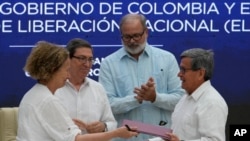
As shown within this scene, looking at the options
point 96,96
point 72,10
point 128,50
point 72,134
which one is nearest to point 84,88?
point 96,96

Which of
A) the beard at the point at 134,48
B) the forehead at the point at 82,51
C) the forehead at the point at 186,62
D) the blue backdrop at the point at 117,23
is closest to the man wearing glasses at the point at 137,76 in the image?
the beard at the point at 134,48

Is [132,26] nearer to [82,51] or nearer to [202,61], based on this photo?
[82,51]

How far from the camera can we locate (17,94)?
7457mm

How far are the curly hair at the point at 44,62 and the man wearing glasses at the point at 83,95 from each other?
929mm

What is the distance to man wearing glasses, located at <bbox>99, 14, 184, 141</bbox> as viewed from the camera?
6043mm

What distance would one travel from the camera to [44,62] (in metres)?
4.71

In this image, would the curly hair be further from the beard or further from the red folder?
the beard

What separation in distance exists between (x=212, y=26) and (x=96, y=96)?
6.29ft

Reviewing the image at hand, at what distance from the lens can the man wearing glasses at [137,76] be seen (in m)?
6.04

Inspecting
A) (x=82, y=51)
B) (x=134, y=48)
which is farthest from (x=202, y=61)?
(x=134, y=48)

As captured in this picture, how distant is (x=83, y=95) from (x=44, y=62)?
1.07 m

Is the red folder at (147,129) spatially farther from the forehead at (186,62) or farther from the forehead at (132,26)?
the forehead at (132,26)

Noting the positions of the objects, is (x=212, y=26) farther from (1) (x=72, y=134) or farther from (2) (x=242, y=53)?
(1) (x=72, y=134)

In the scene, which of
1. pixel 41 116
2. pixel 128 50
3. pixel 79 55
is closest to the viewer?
pixel 41 116
